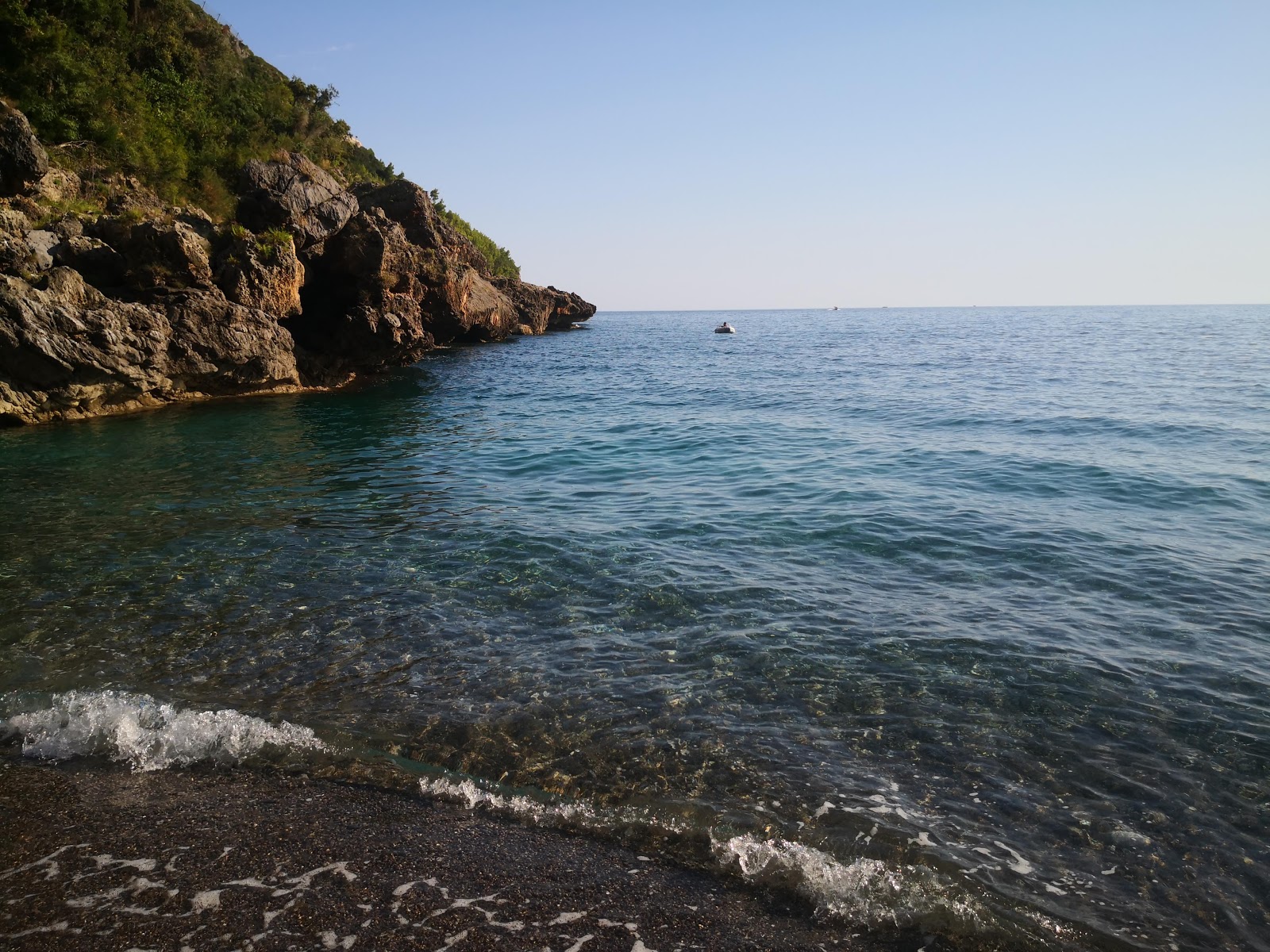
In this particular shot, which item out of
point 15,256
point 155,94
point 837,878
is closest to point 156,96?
point 155,94

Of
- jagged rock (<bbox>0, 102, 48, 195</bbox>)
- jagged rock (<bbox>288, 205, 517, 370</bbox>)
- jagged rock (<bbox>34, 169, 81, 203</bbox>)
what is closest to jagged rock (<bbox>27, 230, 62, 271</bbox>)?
jagged rock (<bbox>0, 102, 48, 195</bbox>)

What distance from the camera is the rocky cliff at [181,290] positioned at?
64.3 feet

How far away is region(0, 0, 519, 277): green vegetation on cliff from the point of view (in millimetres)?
29922

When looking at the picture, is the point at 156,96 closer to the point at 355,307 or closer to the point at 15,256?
the point at 355,307

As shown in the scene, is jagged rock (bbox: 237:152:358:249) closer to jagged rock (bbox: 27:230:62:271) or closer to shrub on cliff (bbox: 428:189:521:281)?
jagged rock (bbox: 27:230:62:271)

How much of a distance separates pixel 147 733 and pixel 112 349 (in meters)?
18.9

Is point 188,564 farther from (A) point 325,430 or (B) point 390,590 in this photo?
(A) point 325,430

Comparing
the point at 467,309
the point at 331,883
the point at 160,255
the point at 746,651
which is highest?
the point at 160,255

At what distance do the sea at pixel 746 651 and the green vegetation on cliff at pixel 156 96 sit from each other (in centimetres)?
2150

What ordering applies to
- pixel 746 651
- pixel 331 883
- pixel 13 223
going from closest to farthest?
pixel 331 883
pixel 746 651
pixel 13 223

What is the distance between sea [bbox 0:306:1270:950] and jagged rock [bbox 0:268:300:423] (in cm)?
311

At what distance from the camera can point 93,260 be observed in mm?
22125

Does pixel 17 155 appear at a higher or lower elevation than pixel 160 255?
higher

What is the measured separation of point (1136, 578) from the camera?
9.39m
